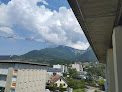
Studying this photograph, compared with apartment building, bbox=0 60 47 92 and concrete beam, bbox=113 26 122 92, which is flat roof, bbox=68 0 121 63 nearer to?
concrete beam, bbox=113 26 122 92

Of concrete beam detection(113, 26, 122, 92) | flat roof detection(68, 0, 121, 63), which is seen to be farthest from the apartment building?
concrete beam detection(113, 26, 122, 92)

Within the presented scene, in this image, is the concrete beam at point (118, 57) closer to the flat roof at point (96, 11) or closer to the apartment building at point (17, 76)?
the flat roof at point (96, 11)

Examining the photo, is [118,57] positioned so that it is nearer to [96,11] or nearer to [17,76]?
[96,11]

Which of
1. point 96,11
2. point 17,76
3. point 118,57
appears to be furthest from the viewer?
point 17,76

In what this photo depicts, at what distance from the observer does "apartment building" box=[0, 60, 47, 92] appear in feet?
51.9

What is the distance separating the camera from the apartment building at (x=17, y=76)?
15.8 m

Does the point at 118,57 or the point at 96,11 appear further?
the point at 118,57

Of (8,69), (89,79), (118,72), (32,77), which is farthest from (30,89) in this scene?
A: (89,79)

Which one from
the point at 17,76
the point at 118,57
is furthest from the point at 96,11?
the point at 17,76

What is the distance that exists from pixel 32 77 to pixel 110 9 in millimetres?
18567

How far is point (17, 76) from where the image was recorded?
15656 millimetres

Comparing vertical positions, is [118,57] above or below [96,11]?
below

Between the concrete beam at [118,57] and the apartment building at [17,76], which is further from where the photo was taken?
the apartment building at [17,76]

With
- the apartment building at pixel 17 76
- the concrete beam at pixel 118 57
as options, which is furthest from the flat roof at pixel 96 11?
the apartment building at pixel 17 76
